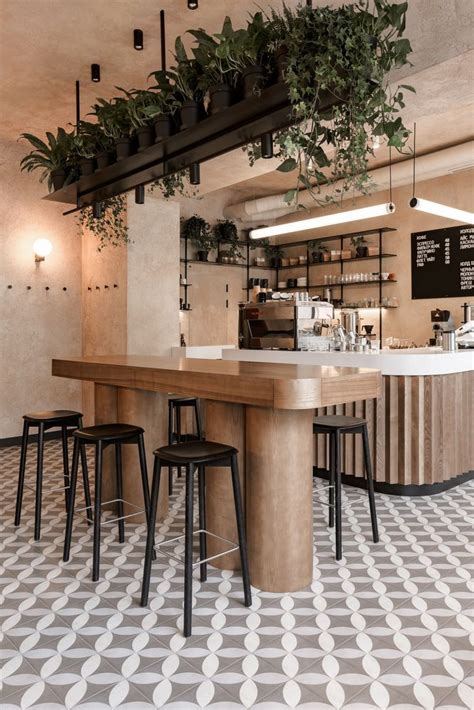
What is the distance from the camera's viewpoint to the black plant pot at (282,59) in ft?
7.99

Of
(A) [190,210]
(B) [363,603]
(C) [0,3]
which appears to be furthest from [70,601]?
(A) [190,210]

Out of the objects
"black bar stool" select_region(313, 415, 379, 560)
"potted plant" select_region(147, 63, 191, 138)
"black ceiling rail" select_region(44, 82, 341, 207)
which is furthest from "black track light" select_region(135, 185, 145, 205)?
"black bar stool" select_region(313, 415, 379, 560)

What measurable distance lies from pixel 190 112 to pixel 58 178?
1.58m

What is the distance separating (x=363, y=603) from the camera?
2570 mm

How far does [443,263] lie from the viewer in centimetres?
741

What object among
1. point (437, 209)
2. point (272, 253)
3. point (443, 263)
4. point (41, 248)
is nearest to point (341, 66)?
point (437, 209)

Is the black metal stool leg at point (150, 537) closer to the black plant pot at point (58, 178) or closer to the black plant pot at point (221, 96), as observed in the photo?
the black plant pot at point (221, 96)

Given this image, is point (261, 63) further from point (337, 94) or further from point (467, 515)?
point (467, 515)

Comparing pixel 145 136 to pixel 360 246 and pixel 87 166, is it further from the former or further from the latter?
pixel 360 246

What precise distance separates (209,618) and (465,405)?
2.98 metres

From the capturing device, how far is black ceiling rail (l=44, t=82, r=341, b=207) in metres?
2.64

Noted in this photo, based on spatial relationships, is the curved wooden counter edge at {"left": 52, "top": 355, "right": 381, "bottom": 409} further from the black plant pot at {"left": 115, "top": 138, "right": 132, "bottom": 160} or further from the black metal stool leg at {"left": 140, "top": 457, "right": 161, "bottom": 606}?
the black plant pot at {"left": 115, "top": 138, "right": 132, "bottom": 160}

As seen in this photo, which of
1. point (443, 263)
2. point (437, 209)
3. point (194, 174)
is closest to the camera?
point (194, 174)

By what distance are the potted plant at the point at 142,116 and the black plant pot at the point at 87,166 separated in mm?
580
